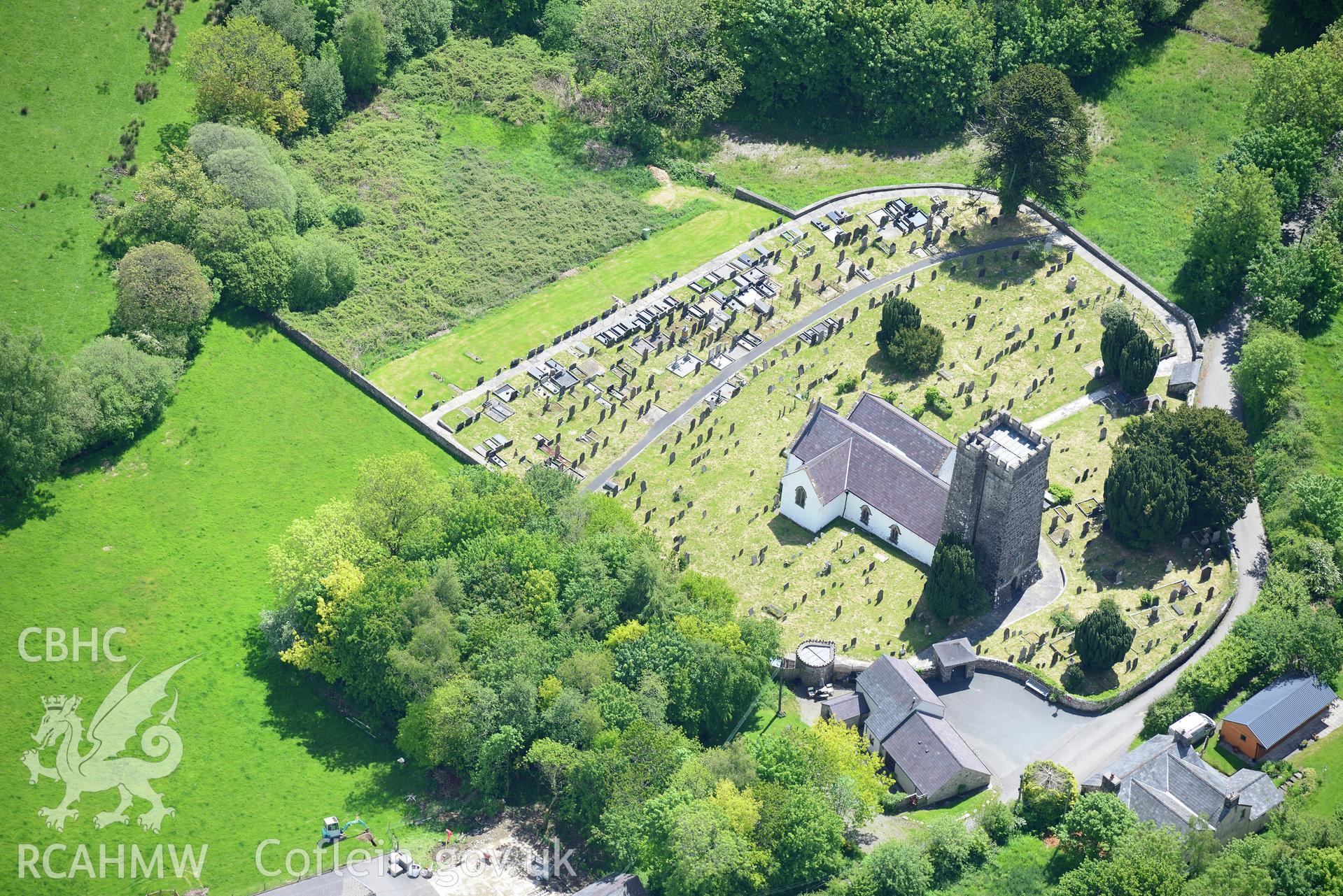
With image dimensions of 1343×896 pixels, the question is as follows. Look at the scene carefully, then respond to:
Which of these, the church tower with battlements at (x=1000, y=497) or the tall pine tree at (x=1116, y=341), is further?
the tall pine tree at (x=1116, y=341)

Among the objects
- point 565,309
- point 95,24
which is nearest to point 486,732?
point 565,309

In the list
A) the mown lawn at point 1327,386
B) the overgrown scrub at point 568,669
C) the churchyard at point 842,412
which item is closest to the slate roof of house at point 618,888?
the overgrown scrub at point 568,669

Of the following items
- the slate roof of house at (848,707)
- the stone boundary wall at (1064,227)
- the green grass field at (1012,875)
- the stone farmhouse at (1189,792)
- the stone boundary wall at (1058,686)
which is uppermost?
the stone boundary wall at (1064,227)

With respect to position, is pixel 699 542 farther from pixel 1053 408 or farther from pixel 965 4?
pixel 965 4

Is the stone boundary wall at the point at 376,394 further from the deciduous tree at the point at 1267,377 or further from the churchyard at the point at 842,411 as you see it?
the deciduous tree at the point at 1267,377

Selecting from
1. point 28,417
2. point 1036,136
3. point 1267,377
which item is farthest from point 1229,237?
point 28,417

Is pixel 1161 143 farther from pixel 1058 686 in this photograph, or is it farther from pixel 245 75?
pixel 245 75
